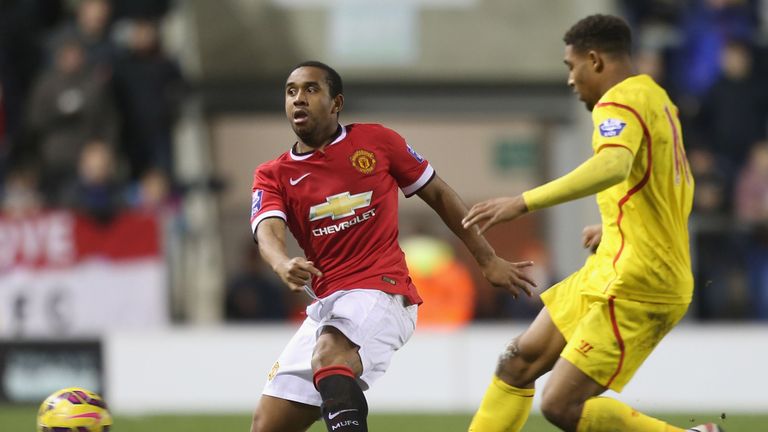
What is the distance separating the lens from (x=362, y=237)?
634cm

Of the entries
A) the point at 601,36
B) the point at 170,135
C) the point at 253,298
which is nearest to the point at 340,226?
the point at 601,36

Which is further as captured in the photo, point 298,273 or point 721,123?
point 721,123

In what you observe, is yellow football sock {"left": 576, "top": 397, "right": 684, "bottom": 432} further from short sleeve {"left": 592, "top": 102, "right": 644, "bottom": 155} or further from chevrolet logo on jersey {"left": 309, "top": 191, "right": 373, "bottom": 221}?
chevrolet logo on jersey {"left": 309, "top": 191, "right": 373, "bottom": 221}

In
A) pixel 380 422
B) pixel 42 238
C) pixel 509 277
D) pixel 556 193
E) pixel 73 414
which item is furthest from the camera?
pixel 42 238

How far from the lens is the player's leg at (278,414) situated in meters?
6.26

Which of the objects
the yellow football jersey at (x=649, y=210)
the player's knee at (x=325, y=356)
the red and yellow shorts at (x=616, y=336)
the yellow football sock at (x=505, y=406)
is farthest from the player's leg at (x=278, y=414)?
the yellow football jersey at (x=649, y=210)

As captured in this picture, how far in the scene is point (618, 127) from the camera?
5.95m

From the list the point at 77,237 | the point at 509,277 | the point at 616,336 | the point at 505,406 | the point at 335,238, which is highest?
the point at 77,237

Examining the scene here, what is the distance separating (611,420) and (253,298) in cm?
714

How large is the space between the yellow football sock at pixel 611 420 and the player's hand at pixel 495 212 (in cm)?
95

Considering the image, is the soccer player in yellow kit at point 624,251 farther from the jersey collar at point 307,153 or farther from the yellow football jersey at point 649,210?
the jersey collar at point 307,153

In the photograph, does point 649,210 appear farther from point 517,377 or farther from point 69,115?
point 69,115

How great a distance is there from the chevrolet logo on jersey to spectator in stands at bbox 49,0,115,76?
736 cm

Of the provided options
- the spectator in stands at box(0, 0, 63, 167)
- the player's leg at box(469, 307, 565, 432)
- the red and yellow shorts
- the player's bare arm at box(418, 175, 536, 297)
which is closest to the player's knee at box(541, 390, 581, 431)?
the red and yellow shorts
